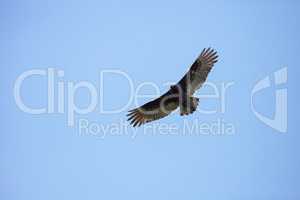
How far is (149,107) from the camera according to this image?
1034 centimetres

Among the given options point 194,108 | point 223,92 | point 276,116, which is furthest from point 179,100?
point 276,116

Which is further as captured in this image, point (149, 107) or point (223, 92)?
point (223, 92)

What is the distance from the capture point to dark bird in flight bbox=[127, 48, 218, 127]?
401 inches

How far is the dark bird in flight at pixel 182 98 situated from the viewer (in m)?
10.2

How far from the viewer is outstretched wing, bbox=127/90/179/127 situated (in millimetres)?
10312

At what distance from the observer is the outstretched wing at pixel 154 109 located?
10.3 meters

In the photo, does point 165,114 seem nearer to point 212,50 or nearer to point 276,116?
point 212,50

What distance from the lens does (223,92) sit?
1175 centimetres

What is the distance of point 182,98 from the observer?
408 inches

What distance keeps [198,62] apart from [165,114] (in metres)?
0.93

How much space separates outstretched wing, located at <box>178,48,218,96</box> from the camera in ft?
33.4

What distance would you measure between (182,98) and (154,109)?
0.43 metres

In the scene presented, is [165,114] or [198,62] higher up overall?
[198,62]

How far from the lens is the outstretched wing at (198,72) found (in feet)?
33.4
